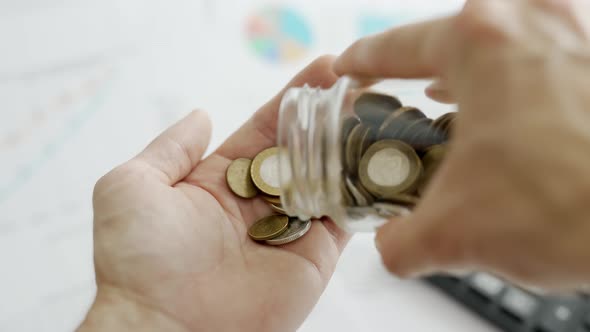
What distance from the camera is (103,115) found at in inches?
38.7

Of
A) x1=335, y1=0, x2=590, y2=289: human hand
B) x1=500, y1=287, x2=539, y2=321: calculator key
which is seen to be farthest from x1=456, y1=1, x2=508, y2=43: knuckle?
x1=500, y1=287, x2=539, y2=321: calculator key

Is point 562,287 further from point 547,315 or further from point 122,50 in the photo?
point 122,50

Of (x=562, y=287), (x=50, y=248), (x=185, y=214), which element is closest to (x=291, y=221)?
(x=185, y=214)

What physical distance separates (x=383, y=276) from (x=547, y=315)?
24 cm

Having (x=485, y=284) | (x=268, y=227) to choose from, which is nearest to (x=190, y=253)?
(x=268, y=227)

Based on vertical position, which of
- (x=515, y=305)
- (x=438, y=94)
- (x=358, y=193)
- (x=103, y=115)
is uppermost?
(x=438, y=94)

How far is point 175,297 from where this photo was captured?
0.60 meters

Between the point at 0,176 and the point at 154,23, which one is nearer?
the point at 0,176

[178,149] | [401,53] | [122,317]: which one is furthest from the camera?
[178,149]

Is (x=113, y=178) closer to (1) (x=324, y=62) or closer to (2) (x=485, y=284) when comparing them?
(1) (x=324, y=62)

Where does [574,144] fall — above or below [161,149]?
above

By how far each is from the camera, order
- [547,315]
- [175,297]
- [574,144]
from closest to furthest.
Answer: [574,144] < [175,297] < [547,315]

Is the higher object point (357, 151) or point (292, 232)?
point (357, 151)

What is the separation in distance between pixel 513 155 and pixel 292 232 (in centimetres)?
35
